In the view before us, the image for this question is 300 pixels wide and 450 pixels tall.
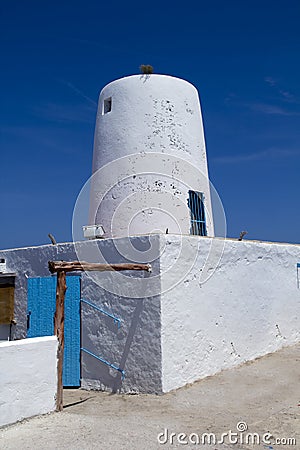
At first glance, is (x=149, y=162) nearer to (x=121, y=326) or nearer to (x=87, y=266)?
(x=87, y=266)

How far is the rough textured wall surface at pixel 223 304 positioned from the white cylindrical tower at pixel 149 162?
162cm

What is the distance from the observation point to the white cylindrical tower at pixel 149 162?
39.6ft

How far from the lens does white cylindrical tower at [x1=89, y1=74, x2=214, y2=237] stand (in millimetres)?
12062

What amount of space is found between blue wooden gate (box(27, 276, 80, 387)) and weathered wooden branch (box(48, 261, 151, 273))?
5.26 ft

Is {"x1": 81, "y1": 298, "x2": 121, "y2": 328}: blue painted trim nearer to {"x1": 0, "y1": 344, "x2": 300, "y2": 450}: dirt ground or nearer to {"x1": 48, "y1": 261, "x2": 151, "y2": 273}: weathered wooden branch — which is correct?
{"x1": 48, "y1": 261, "x2": 151, "y2": 273}: weathered wooden branch

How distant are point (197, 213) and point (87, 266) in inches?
181

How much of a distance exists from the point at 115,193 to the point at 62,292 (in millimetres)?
4481

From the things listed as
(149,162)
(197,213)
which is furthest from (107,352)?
(149,162)

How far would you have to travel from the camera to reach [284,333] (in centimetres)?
1300

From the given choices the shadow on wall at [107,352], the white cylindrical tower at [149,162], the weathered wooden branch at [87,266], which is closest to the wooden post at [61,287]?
the weathered wooden branch at [87,266]

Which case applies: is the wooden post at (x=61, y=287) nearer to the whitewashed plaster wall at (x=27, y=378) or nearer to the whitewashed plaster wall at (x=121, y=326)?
the whitewashed plaster wall at (x=27, y=378)

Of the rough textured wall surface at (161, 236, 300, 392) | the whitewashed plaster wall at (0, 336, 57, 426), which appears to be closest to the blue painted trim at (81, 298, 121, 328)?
the rough textured wall surface at (161, 236, 300, 392)

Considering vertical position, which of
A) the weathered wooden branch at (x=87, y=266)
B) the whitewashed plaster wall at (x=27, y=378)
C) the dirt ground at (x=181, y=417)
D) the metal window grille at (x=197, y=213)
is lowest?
the dirt ground at (x=181, y=417)

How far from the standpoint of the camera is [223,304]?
10.9 metres
